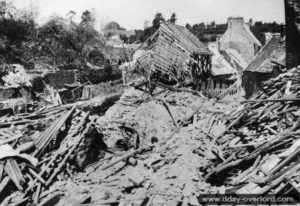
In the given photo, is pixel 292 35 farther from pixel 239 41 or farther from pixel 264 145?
pixel 239 41

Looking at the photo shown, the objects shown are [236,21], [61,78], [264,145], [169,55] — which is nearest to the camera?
[264,145]

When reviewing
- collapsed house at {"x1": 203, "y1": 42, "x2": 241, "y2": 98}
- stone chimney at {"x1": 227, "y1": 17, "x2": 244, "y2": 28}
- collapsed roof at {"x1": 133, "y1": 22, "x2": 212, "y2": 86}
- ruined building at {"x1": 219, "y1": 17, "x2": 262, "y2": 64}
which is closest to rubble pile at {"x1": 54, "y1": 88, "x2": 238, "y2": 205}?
collapsed roof at {"x1": 133, "y1": 22, "x2": 212, "y2": 86}

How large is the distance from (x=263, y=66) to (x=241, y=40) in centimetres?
2005

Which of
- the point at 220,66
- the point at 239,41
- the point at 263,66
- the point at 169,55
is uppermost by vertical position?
A: the point at 239,41

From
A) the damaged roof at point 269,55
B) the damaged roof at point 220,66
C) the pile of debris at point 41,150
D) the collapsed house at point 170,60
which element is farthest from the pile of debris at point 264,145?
the damaged roof at point 220,66

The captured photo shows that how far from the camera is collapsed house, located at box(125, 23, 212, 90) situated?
20.6 m

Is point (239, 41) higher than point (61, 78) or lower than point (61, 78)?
higher

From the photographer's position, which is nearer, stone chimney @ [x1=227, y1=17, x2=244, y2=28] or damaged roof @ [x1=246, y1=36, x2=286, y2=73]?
damaged roof @ [x1=246, y1=36, x2=286, y2=73]

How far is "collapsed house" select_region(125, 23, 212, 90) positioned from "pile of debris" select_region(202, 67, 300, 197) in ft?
30.0

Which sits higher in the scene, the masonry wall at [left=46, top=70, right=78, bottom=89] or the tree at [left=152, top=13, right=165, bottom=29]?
the tree at [left=152, top=13, right=165, bottom=29]

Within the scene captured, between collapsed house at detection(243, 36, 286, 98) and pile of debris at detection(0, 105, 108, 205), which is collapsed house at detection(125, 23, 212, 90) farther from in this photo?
pile of debris at detection(0, 105, 108, 205)

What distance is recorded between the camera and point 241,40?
41.7 m

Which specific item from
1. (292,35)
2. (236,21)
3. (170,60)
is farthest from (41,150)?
(236,21)

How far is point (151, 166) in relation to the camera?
1023cm
